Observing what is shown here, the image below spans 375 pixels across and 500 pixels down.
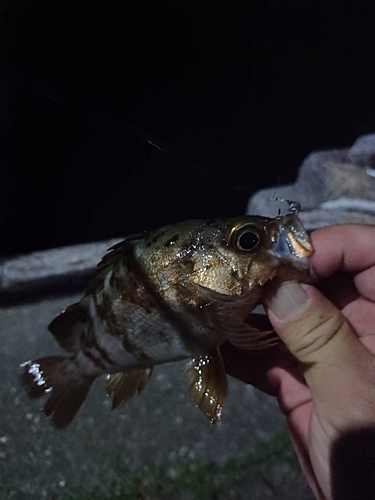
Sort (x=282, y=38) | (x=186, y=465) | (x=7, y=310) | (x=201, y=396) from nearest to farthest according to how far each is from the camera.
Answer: (x=201, y=396)
(x=186, y=465)
(x=7, y=310)
(x=282, y=38)

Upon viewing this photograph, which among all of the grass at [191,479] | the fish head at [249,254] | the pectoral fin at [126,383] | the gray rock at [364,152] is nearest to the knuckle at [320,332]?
the fish head at [249,254]

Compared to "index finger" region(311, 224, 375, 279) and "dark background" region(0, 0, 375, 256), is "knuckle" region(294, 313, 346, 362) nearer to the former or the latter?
"index finger" region(311, 224, 375, 279)

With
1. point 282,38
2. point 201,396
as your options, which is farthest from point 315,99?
point 201,396

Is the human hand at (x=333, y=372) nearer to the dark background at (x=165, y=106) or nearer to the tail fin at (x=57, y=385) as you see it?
the tail fin at (x=57, y=385)

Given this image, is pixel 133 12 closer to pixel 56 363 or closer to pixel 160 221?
pixel 160 221

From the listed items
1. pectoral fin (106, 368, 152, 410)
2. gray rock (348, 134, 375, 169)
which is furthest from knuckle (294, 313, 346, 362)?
gray rock (348, 134, 375, 169)

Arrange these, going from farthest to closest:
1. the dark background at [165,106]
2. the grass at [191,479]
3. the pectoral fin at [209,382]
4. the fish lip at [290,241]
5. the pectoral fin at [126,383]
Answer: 1. the dark background at [165,106]
2. the grass at [191,479]
3. the pectoral fin at [126,383]
4. the pectoral fin at [209,382]
5. the fish lip at [290,241]

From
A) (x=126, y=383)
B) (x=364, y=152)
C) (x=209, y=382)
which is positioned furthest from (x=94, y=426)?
(x=364, y=152)

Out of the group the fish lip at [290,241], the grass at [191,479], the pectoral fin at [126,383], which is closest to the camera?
the fish lip at [290,241]

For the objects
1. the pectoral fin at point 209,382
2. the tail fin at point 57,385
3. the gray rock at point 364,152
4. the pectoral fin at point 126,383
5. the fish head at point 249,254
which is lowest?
the tail fin at point 57,385
